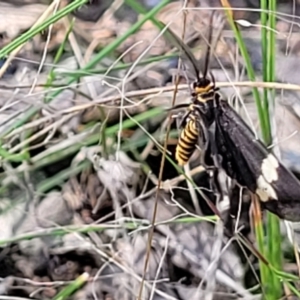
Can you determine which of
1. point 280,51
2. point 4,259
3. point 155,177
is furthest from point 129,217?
point 280,51

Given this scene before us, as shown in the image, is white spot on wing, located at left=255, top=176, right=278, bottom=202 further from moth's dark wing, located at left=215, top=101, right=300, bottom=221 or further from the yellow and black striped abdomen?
the yellow and black striped abdomen

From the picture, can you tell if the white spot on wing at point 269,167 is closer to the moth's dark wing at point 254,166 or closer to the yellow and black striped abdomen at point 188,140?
the moth's dark wing at point 254,166

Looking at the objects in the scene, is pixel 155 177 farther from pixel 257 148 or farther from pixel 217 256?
pixel 257 148

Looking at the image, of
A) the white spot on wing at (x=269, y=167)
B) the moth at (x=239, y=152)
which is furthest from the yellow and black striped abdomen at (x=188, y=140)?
the white spot on wing at (x=269, y=167)

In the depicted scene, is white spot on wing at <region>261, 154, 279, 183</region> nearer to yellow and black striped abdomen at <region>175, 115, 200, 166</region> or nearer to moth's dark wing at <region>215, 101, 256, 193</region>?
moth's dark wing at <region>215, 101, 256, 193</region>

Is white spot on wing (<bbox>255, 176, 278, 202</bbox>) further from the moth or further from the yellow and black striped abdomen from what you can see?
the yellow and black striped abdomen

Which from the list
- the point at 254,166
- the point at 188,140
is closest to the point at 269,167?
the point at 254,166

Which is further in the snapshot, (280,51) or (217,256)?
(280,51)

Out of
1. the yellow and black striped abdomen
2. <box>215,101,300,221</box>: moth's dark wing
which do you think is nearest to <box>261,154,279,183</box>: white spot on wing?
<box>215,101,300,221</box>: moth's dark wing

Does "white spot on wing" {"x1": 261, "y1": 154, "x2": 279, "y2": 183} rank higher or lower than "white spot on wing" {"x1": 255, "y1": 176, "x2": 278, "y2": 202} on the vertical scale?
higher
